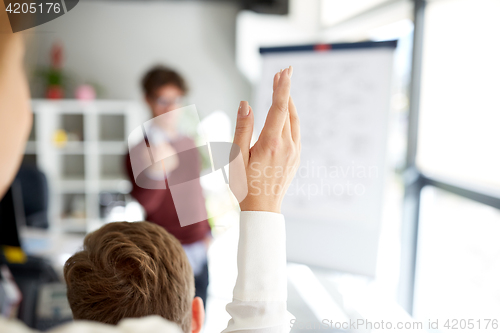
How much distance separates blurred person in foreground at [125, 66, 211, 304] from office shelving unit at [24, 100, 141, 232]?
1910mm

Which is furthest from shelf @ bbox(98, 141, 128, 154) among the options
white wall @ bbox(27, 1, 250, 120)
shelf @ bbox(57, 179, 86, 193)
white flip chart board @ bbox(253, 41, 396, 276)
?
white flip chart board @ bbox(253, 41, 396, 276)

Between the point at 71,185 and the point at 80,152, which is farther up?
the point at 80,152

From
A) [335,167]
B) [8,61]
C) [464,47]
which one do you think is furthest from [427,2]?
[8,61]

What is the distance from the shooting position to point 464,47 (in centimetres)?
169

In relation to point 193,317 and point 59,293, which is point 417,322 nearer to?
point 193,317

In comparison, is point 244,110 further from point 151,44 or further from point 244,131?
point 151,44

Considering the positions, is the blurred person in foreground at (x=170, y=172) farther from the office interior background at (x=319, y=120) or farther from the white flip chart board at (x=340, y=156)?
the white flip chart board at (x=340, y=156)

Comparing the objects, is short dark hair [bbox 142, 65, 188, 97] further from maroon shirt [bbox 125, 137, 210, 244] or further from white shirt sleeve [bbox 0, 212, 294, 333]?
white shirt sleeve [bbox 0, 212, 294, 333]

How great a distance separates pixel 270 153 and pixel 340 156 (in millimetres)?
913

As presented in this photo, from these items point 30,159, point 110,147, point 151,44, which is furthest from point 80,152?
point 151,44

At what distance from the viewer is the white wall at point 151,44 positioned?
3582 mm

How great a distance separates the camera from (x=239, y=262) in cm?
54

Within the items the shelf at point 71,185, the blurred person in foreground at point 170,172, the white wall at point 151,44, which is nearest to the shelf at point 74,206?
the shelf at point 71,185

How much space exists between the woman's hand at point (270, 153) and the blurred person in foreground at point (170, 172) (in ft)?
1.23
